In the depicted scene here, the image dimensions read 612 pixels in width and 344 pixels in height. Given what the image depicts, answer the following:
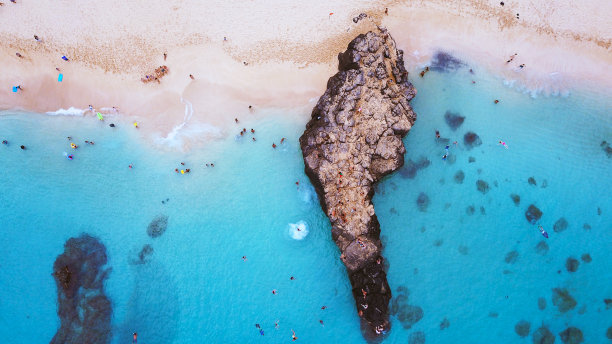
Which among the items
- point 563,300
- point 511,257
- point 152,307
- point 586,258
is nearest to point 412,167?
point 511,257

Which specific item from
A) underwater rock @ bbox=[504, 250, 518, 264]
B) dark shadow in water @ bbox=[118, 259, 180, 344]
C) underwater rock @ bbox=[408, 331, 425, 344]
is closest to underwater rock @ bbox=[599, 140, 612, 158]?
underwater rock @ bbox=[504, 250, 518, 264]

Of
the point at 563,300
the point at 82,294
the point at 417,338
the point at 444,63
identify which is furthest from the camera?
the point at 444,63

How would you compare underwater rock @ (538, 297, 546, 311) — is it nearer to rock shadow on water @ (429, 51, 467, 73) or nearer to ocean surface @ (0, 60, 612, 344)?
ocean surface @ (0, 60, 612, 344)

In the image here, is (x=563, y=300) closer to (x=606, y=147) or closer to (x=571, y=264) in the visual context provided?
(x=571, y=264)

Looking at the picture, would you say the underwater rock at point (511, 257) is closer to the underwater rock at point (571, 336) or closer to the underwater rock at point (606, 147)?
the underwater rock at point (571, 336)

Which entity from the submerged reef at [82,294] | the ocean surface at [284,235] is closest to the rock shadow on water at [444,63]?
the ocean surface at [284,235]
